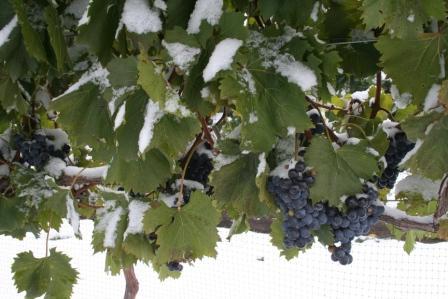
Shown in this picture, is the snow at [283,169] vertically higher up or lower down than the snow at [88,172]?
higher up

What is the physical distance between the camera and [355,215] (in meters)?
0.88

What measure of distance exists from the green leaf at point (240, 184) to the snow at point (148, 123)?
22 cm

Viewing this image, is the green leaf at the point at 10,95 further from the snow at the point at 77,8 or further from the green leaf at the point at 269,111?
the green leaf at the point at 269,111

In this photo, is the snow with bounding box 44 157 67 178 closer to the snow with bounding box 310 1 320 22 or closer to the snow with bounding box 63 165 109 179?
the snow with bounding box 63 165 109 179

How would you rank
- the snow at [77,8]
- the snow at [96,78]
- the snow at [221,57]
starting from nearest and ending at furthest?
the snow at [221,57], the snow at [96,78], the snow at [77,8]

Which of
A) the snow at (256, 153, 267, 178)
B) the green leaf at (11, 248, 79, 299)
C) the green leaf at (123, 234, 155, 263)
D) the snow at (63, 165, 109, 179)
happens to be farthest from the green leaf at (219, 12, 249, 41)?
the green leaf at (11, 248, 79, 299)

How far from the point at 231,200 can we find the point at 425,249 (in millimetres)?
4722

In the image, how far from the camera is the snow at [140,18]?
738 mm

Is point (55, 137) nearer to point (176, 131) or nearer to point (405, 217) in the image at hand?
point (176, 131)

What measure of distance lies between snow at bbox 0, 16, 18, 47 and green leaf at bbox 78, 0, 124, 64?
0.45 feet

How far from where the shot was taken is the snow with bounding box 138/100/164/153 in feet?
2.35

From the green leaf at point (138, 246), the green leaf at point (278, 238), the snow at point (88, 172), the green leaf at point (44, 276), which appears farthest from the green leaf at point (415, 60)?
the green leaf at point (44, 276)

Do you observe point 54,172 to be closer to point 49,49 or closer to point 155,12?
point 49,49

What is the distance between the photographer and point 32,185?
4.69 feet
